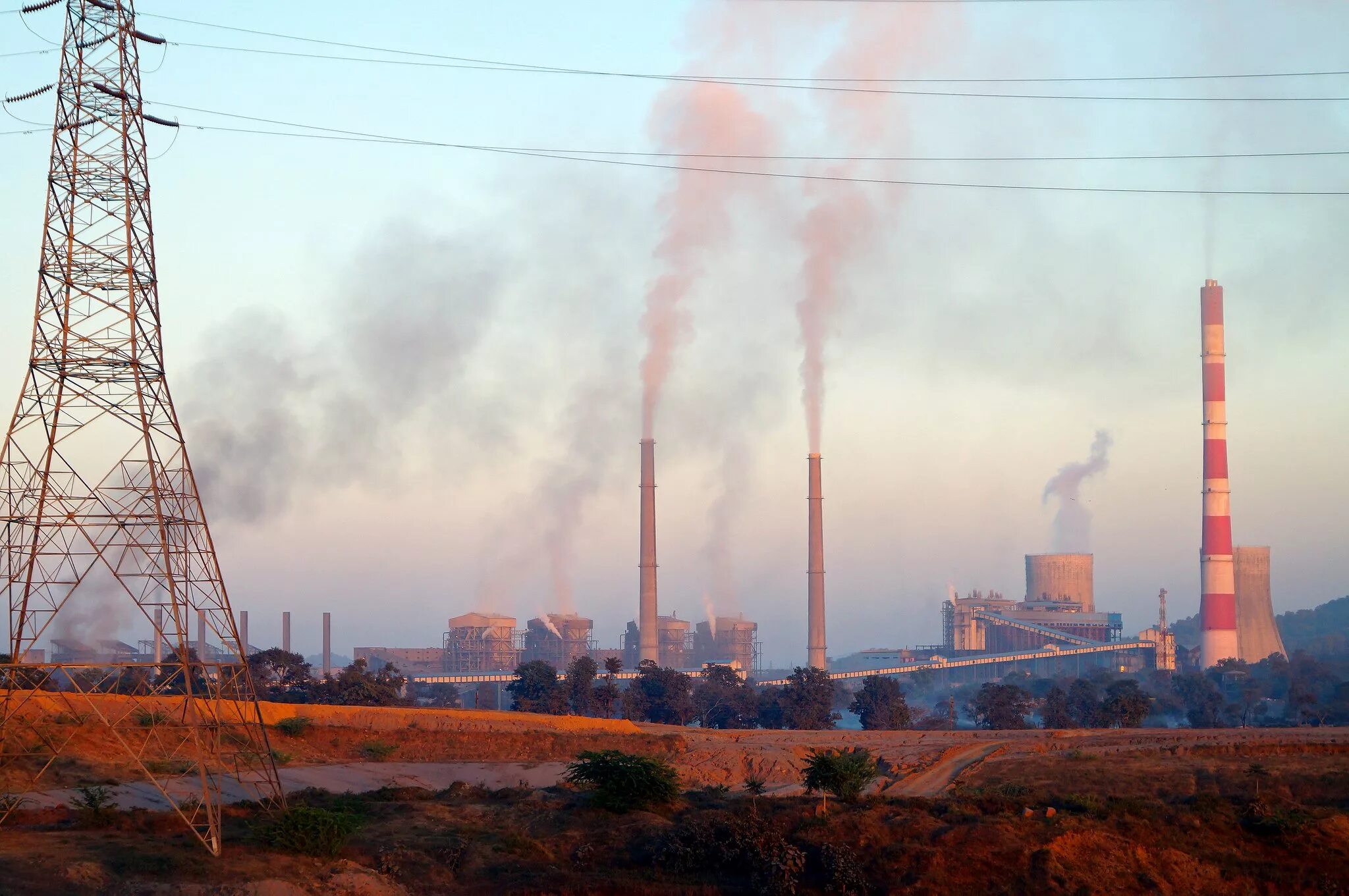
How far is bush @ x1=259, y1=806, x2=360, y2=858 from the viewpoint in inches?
692

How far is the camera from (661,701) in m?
55.4

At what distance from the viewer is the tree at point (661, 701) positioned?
55062mm

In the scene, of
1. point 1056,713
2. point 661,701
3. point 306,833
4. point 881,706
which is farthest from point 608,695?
point 306,833

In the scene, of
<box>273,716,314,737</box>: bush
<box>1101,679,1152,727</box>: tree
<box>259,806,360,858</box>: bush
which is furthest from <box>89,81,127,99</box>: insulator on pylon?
<box>1101,679,1152,727</box>: tree

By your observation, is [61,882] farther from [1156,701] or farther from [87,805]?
[1156,701]

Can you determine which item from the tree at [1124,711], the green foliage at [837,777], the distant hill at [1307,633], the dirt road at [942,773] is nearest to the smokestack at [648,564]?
the tree at [1124,711]

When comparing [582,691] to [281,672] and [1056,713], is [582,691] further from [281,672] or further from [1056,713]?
[1056,713]

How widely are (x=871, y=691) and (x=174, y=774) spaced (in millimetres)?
35941

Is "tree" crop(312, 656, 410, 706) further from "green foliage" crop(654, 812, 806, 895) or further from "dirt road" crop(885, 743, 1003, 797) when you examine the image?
"green foliage" crop(654, 812, 806, 895)

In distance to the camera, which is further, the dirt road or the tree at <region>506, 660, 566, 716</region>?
the tree at <region>506, 660, 566, 716</region>

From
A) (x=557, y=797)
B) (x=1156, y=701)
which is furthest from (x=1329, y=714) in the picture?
(x=557, y=797)

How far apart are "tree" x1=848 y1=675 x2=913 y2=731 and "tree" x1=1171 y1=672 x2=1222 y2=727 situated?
19.7 m

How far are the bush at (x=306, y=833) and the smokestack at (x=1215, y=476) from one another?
7518cm

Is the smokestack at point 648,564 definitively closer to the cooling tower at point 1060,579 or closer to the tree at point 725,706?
the tree at point 725,706
